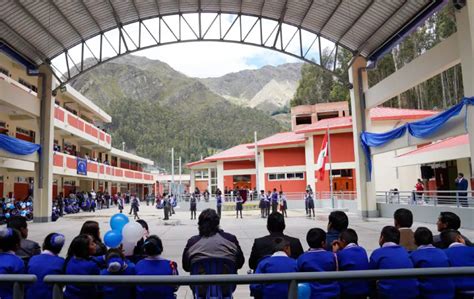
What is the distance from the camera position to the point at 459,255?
12.9ft

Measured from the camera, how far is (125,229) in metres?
4.35

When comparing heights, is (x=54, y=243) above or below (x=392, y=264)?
above

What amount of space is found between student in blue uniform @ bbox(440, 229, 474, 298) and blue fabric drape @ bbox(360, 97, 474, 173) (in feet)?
30.0

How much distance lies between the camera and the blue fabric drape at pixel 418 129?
13.0m

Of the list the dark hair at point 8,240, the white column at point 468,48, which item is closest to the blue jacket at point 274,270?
the dark hair at point 8,240

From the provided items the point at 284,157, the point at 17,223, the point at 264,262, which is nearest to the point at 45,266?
the point at 17,223

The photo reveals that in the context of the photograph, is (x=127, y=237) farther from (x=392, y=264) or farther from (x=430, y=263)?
(x=430, y=263)

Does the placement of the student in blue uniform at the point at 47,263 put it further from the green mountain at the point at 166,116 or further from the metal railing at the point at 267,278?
the green mountain at the point at 166,116

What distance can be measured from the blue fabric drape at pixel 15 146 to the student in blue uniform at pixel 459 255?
17.7 m

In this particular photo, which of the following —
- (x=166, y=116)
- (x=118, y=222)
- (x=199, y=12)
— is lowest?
(x=118, y=222)

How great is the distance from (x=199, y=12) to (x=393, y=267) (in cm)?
1890

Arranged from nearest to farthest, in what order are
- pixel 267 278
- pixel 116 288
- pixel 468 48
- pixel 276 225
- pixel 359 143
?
1. pixel 267 278
2. pixel 116 288
3. pixel 276 225
4. pixel 468 48
5. pixel 359 143

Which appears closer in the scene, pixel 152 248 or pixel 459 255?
pixel 152 248

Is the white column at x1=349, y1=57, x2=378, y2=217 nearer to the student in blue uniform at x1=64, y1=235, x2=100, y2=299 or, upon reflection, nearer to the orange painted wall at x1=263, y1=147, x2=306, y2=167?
the orange painted wall at x1=263, y1=147, x2=306, y2=167
